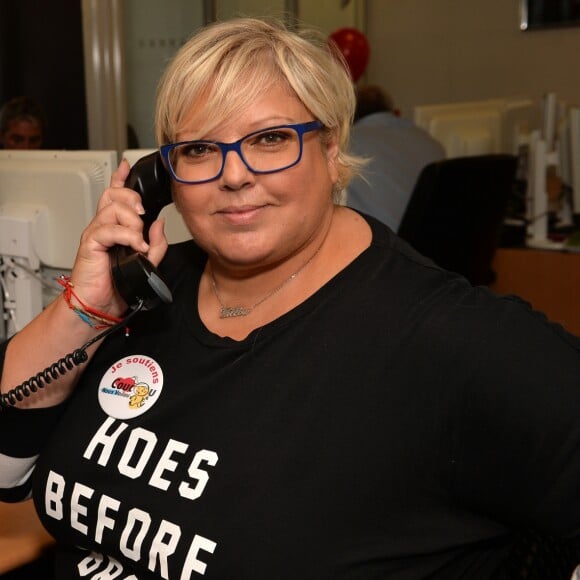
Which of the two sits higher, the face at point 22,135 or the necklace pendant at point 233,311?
the face at point 22,135

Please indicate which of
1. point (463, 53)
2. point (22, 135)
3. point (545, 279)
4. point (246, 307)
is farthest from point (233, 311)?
point (463, 53)

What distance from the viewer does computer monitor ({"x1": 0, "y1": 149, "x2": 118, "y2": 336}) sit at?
61.3 inches

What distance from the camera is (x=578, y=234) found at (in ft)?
9.73

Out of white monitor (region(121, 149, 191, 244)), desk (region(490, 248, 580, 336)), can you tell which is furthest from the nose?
desk (region(490, 248, 580, 336))

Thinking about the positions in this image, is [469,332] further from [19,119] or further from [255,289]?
[19,119]

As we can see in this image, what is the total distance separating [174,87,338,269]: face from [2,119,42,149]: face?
270 cm

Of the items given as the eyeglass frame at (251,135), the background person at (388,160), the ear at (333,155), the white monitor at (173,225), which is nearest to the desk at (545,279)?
the background person at (388,160)

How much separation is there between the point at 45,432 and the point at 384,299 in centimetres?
54

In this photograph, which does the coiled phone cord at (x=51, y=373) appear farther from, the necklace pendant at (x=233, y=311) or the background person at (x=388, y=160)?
the background person at (x=388, y=160)

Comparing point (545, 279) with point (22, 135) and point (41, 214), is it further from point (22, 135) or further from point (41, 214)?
point (22, 135)

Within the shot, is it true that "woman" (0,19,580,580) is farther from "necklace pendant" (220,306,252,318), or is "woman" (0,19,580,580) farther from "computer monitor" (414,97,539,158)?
"computer monitor" (414,97,539,158)

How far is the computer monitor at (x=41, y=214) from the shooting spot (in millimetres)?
1558

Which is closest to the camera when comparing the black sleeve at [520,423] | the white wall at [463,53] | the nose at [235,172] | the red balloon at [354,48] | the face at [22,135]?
the black sleeve at [520,423]

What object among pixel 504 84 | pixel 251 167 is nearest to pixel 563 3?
pixel 504 84
